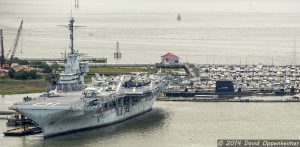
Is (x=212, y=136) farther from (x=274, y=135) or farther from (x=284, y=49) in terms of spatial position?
(x=284, y=49)

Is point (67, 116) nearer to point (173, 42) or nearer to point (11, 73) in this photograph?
point (11, 73)

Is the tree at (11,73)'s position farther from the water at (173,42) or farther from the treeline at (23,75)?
the water at (173,42)

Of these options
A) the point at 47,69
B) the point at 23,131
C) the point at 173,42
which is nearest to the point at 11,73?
the point at 47,69

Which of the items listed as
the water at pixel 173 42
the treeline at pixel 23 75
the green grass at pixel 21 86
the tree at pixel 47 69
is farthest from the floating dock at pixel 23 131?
the water at pixel 173 42

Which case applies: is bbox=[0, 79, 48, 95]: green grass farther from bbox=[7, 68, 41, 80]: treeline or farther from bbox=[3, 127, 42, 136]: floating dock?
bbox=[3, 127, 42, 136]: floating dock

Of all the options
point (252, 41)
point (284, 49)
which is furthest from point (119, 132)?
point (252, 41)
